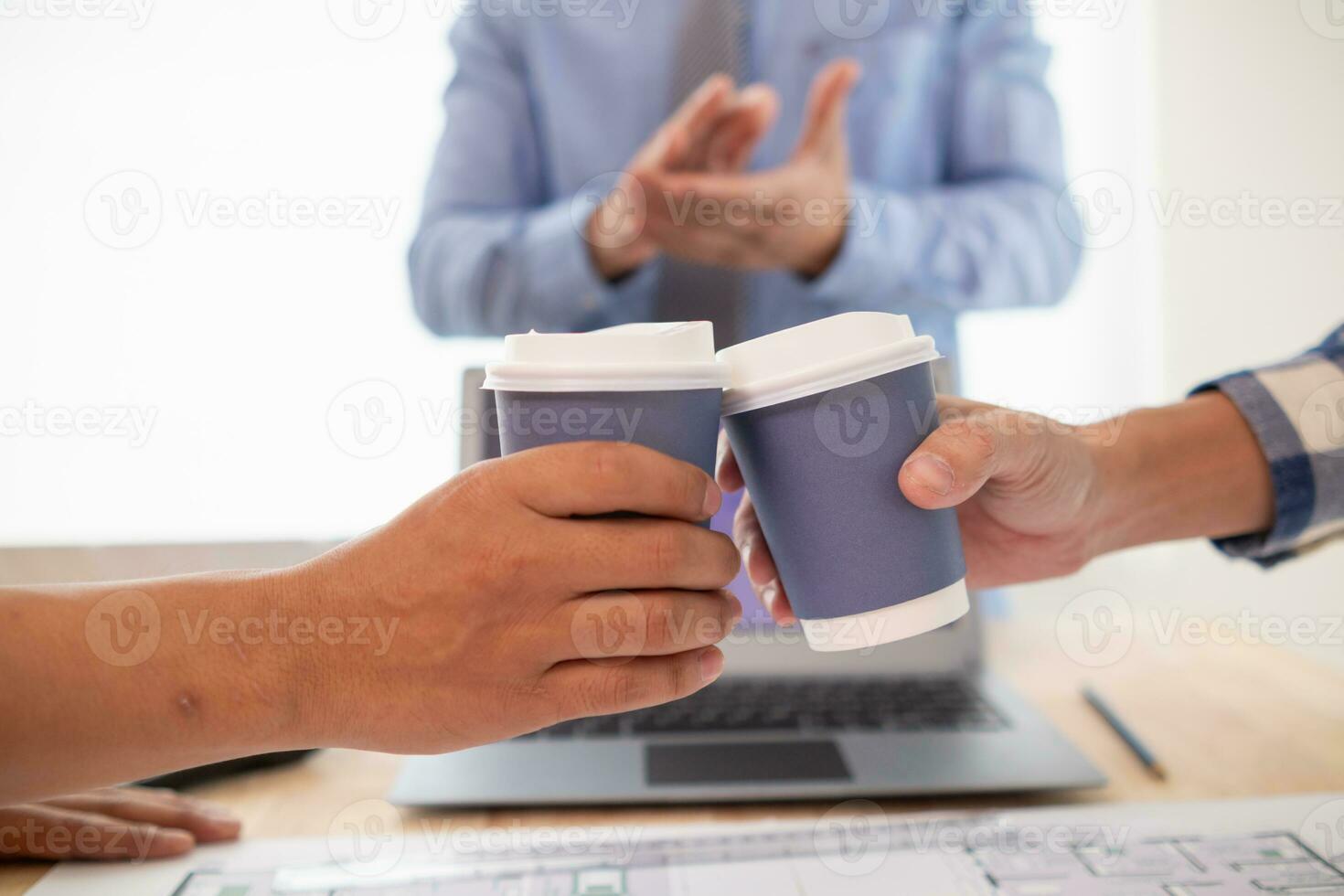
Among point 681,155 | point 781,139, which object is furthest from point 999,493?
point 781,139

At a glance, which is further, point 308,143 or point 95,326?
point 308,143

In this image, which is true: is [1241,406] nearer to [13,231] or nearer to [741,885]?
[741,885]

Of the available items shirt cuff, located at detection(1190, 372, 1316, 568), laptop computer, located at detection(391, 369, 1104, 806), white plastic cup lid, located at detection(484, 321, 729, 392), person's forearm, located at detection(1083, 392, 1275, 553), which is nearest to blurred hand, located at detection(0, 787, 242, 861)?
laptop computer, located at detection(391, 369, 1104, 806)

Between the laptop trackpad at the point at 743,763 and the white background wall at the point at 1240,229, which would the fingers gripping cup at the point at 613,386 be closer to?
the laptop trackpad at the point at 743,763

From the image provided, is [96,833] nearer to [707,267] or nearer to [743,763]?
[743,763]

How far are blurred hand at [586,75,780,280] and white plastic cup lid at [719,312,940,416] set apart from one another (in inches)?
33.1

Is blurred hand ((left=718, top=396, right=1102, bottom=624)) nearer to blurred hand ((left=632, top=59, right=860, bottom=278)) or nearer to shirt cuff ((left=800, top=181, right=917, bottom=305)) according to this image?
blurred hand ((left=632, top=59, right=860, bottom=278))

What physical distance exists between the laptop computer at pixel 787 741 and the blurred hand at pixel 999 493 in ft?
0.71

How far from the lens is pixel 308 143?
201cm

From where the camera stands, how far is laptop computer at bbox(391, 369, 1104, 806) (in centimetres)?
90

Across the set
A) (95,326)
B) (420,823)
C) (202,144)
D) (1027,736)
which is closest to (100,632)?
(420,823)

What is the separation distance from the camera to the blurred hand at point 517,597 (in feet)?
1.77

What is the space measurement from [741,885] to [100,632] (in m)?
0.53

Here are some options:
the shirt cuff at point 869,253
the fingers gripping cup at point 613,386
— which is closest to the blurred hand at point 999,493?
the fingers gripping cup at point 613,386
